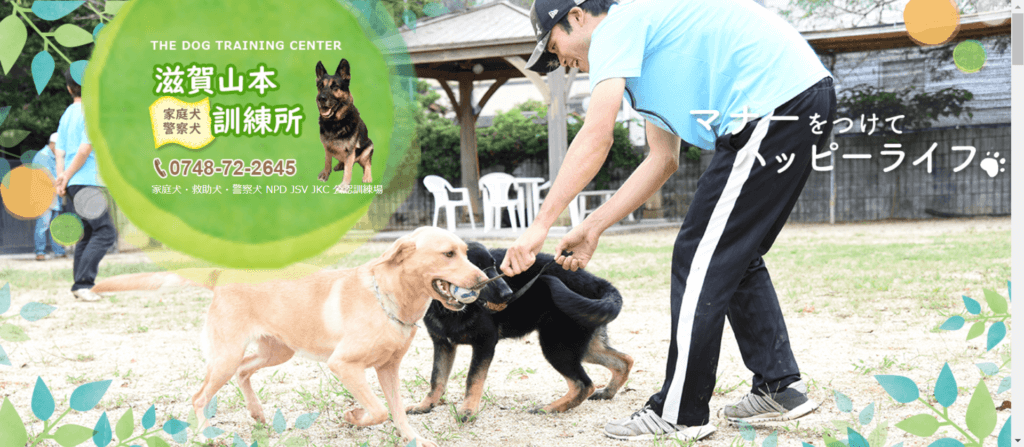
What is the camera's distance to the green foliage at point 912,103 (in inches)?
546

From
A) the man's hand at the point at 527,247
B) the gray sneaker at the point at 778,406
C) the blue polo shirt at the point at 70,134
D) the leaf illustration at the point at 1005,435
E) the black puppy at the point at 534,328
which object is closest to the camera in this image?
the leaf illustration at the point at 1005,435

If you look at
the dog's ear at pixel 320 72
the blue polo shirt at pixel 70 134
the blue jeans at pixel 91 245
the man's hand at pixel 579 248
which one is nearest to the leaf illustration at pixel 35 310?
the man's hand at pixel 579 248

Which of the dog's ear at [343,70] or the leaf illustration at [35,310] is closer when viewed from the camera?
the leaf illustration at [35,310]

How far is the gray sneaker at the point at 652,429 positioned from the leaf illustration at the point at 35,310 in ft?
5.82

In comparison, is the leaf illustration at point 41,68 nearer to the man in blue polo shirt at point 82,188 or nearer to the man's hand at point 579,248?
the man's hand at point 579,248

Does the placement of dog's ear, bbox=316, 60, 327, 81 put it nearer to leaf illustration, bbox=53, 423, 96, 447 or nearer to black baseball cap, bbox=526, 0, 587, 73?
black baseball cap, bbox=526, 0, 587, 73

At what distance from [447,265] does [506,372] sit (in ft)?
5.09

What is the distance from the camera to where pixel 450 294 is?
7.27 feet

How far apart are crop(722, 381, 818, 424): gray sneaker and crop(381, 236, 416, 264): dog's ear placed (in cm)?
140

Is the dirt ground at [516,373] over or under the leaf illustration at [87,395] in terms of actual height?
under

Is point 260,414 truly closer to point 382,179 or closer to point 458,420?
point 458,420

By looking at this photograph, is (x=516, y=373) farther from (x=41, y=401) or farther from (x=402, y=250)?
(x=41, y=401)

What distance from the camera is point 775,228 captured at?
246 centimetres

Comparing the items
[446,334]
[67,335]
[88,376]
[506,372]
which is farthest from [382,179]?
[67,335]
